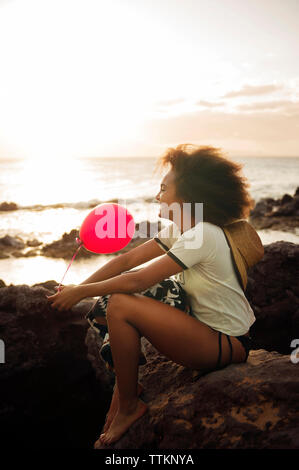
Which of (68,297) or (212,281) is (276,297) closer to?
(212,281)

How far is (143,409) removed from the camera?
7.53 ft

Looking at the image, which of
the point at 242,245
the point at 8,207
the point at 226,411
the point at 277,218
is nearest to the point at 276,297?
the point at 242,245

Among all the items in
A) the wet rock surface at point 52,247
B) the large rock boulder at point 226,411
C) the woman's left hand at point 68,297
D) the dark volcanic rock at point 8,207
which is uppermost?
the woman's left hand at point 68,297

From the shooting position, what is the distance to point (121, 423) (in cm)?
226

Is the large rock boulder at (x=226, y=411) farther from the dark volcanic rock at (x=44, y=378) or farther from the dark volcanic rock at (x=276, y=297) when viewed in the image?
the dark volcanic rock at (x=276, y=297)

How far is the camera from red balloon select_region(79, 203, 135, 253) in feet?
9.19

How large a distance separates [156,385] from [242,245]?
43.0 inches

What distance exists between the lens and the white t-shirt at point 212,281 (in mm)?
2238

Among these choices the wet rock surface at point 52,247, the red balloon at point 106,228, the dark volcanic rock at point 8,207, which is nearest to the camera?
the red balloon at point 106,228

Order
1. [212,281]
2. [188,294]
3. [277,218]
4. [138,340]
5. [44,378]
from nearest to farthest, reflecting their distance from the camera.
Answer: [138,340]
[212,281]
[188,294]
[44,378]
[277,218]

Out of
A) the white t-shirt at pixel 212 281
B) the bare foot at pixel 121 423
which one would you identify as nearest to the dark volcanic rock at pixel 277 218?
the white t-shirt at pixel 212 281

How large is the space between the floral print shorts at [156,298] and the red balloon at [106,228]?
0.58 metres

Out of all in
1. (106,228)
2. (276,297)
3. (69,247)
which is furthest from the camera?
(69,247)

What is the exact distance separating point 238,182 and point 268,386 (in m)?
1.19
